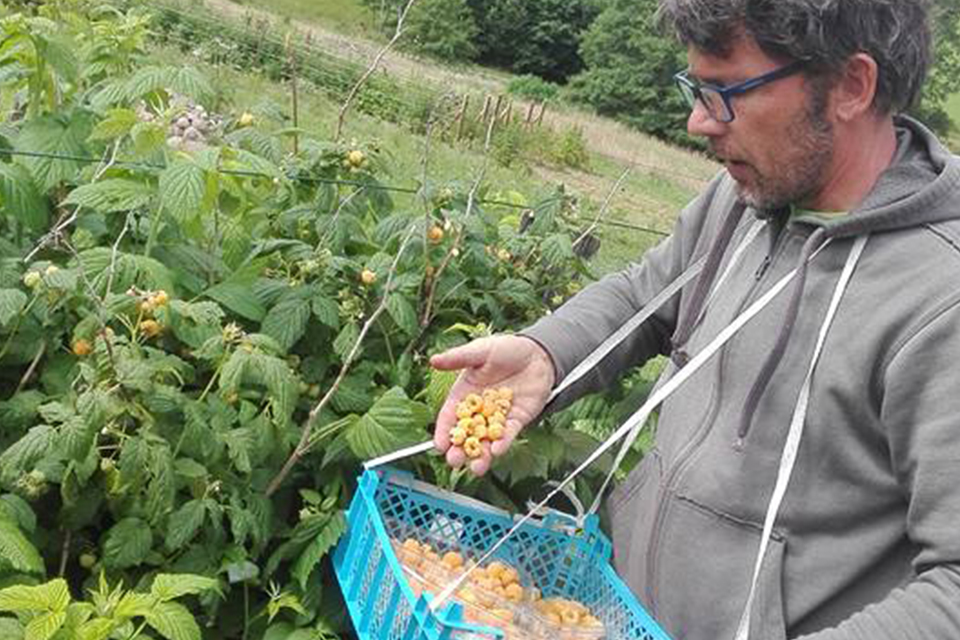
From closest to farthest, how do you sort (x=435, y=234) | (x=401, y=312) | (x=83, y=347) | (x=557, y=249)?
(x=83, y=347) → (x=401, y=312) → (x=435, y=234) → (x=557, y=249)

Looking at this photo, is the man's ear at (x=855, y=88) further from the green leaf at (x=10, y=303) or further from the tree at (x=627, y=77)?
the tree at (x=627, y=77)

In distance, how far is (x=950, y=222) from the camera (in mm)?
2146

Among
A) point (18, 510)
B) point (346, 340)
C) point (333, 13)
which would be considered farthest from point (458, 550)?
point (333, 13)

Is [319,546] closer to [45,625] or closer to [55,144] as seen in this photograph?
[45,625]

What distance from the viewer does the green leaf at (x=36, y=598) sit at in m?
2.17

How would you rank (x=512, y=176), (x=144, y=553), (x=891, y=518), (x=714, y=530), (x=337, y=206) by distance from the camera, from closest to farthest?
(x=891, y=518)
(x=714, y=530)
(x=144, y=553)
(x=337, y=206)
(x=512, y=176)

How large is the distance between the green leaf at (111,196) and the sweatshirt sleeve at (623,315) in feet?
2.92

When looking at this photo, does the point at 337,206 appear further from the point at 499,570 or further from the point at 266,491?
the point at 499,570

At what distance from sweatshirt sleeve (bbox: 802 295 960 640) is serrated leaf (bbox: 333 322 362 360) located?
133 cm

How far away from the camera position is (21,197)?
286 centimetres

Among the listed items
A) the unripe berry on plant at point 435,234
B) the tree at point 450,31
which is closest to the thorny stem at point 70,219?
the unripe berry on plant at point 435,234

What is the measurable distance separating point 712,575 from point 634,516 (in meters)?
0.29

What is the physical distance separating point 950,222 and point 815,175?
0.77ft

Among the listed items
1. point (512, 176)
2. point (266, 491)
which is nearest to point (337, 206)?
point (266, 491)
